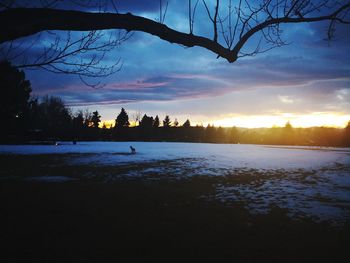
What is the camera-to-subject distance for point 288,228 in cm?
729

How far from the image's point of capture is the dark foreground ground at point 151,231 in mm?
5609

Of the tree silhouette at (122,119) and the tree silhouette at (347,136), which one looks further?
the tree silhouette at (122,119)

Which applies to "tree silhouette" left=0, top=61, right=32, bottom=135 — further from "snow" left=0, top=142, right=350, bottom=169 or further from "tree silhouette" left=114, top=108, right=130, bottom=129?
"tree silhouette" left=114, top=108, right=130, bottom=129

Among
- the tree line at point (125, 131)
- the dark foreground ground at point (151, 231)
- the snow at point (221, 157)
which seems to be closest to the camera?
the dark foreground ground at point (151, 231)

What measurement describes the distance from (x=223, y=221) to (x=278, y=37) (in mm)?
4739

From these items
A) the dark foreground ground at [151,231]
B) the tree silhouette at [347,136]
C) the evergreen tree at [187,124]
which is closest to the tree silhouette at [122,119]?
the evergreen tree at [187,124]

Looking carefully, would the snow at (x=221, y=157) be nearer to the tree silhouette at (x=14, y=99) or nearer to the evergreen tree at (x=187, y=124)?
the tree silhouette at (x=14, y=99)

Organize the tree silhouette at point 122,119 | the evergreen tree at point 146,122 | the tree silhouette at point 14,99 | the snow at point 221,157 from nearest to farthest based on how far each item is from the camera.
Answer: the snow at point 221,157
the tree silhouette at point 14,99
the tree silhouette at point 122,119
the evergreen tree at point 146,122

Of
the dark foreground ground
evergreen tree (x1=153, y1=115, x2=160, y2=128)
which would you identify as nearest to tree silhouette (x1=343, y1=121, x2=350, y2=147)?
evergreen tree (x1=153, y1=115, x2=160, y2=128)

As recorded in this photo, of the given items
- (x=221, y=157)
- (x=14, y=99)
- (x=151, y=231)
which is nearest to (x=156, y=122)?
(x=14, y=99)

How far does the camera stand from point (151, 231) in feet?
22.8

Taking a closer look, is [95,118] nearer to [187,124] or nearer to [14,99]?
[187,124]

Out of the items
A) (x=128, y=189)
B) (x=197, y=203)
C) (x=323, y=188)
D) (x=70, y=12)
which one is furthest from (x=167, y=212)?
(x=323, y=188)

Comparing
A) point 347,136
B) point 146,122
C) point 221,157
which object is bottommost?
point 221,157
